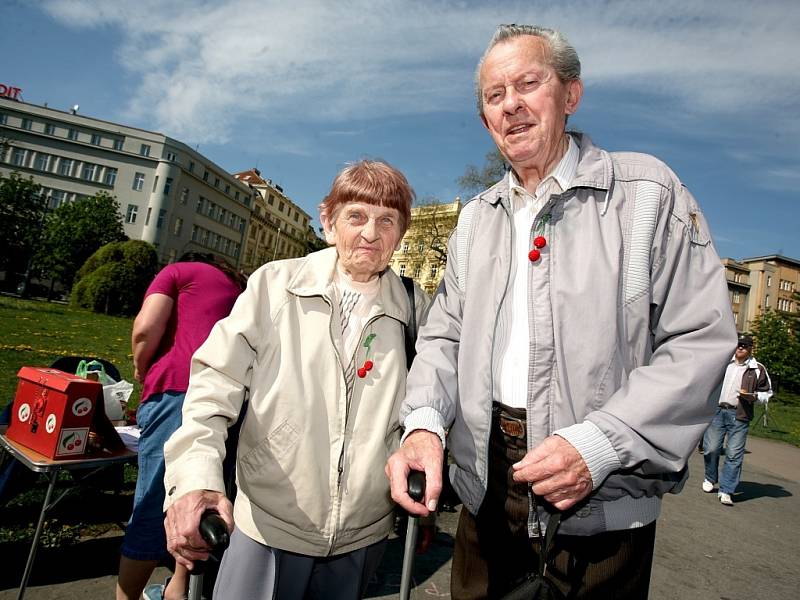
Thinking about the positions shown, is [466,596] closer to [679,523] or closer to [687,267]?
[687,267]

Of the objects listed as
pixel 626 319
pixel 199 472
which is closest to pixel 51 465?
pixel 199 472

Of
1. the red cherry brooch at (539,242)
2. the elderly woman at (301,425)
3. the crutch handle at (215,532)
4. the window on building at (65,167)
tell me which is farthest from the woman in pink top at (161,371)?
the window on building at (65,167)

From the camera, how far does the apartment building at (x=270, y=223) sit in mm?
89000

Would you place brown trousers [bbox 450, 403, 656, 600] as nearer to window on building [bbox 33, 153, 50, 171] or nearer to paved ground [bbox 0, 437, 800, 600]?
paved ground [bbox 0, 437, 800, 600]

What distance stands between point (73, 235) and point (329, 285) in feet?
183

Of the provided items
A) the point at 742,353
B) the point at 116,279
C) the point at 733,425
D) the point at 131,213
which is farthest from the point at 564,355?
the point at 131,213

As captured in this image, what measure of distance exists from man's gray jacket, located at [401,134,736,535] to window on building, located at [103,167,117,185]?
79892 mm

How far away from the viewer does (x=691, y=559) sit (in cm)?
539

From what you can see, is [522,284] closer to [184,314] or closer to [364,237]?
[364,237]

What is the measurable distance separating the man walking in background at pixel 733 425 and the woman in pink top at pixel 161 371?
842 centimetres

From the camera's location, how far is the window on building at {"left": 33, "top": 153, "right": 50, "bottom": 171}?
66.9m

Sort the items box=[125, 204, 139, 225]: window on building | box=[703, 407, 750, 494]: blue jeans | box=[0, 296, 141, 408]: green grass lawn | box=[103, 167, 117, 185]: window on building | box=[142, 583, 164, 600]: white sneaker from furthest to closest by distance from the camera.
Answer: box=[103, 167, 117, 185]: window on building, box=[125, 204, 139, 225]: window on building, box=[0, 296, 141, 408]: green grass lawn, box=[703, 407, 750, 494]: blue jeans, box=[142, 583, 164, 600]: white sneaker

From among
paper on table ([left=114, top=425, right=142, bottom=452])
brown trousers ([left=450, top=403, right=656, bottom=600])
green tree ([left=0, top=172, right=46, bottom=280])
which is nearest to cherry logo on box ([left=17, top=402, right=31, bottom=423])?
paper on table ([left=114, top=425, right=142, bottom=452])

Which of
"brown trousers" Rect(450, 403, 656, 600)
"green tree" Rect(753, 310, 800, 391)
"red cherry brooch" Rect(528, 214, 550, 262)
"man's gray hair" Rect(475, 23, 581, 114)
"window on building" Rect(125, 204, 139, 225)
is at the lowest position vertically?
"brown trousers" Rect(450, 403, 656, 600)
